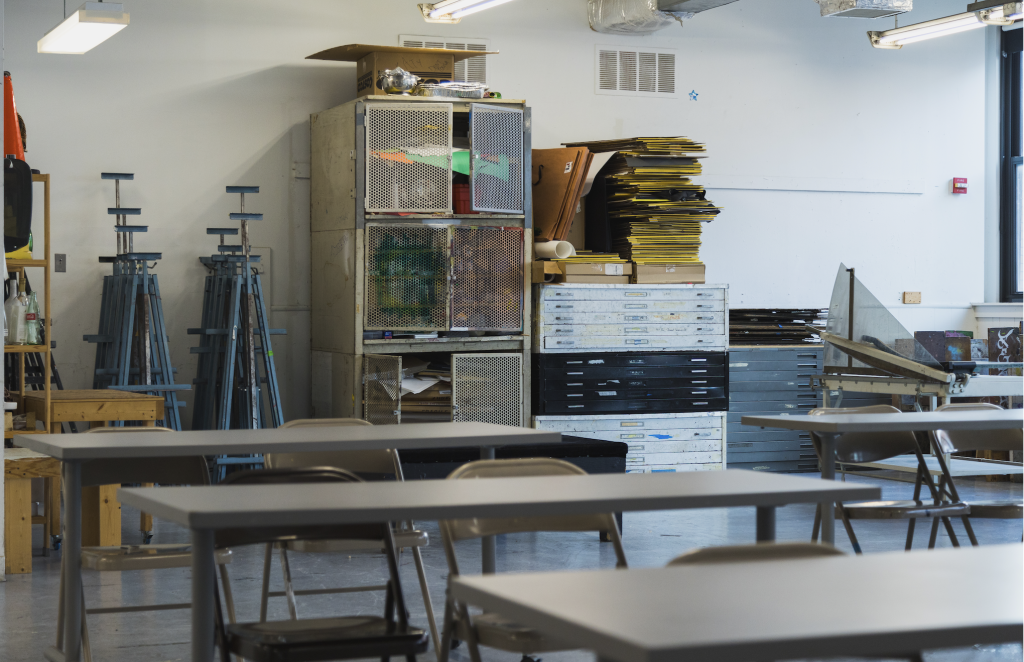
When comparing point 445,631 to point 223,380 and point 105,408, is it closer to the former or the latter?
point 105,408

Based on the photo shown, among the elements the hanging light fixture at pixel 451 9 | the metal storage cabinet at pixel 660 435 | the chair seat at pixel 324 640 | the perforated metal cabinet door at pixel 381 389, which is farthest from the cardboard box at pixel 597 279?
the chair seat at pixel 324 640

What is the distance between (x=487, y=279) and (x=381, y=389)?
0.99 metres

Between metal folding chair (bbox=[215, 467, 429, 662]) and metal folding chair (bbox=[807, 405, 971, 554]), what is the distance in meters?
2.03

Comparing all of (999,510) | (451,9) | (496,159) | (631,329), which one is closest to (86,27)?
(451,9)

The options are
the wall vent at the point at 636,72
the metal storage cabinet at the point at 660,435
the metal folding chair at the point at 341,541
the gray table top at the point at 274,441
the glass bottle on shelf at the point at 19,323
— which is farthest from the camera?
the wall vent at the point at 636,72

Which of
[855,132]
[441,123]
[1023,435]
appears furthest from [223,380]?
[855,132]

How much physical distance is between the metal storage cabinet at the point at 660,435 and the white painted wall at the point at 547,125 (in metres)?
1.62

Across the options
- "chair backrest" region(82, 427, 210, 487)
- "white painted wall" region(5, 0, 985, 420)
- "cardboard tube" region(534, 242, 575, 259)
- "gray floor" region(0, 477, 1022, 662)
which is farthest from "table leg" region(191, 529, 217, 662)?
"white painted wall" region(5, 0, 985, 420)

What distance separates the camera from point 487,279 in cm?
761

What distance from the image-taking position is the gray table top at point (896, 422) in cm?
422

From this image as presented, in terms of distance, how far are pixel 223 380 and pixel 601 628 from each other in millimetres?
5991

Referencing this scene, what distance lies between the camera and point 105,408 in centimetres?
583

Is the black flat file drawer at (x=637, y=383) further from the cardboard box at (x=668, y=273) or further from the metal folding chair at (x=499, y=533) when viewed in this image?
the metal folding chair at (x=499, y=533)

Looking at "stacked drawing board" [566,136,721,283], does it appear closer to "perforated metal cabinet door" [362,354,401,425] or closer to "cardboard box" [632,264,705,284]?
"cardboard box" [632,264,705,284]
